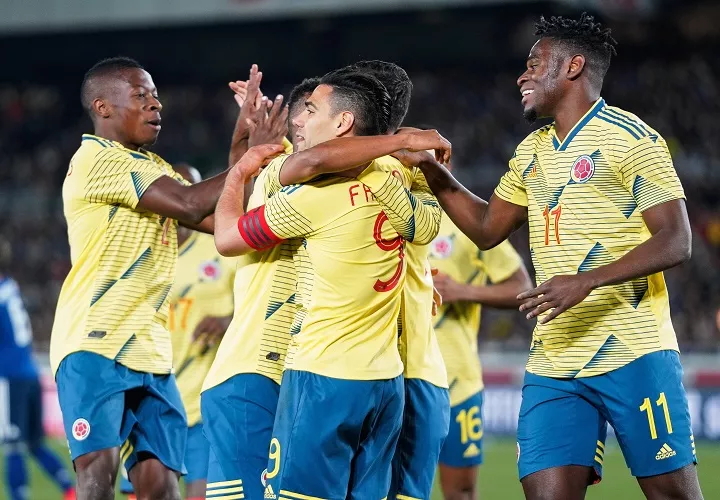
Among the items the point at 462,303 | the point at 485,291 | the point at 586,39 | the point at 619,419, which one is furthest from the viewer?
the point at 462,303

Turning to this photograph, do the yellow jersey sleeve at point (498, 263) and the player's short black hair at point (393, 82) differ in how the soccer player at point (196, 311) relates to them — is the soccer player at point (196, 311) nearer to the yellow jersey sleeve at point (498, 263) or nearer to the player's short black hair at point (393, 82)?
the yellow jersey sleeve at point (498, 263)

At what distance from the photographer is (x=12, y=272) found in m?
22.9

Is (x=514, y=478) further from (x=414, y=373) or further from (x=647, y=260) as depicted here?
(x=647, y=260)

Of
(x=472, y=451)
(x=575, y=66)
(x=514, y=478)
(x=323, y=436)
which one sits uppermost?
(x=575, y=66)

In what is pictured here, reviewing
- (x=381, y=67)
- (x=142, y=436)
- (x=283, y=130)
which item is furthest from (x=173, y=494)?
(x=381, y=67)

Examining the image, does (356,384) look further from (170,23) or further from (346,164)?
(170,23)

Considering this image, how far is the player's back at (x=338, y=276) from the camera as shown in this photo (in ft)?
15.0

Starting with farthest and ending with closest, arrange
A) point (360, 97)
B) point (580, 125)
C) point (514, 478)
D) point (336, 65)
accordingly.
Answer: point (336, 65) → point (514, 478) → point (580, 125) → point (360, 97)

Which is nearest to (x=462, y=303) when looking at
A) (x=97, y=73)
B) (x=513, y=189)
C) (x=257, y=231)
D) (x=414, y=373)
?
(x=513, y=189)

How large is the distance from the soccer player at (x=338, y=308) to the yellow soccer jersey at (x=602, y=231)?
0.66 meters

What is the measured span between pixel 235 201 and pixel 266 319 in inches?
21.1

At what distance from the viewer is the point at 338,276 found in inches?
179

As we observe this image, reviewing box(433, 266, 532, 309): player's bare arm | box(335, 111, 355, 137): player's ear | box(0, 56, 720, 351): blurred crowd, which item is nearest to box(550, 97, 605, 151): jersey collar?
box(335, 111, 355, 137): player's ear

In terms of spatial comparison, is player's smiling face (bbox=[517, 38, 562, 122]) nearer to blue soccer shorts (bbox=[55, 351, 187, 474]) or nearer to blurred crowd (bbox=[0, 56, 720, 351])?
blue soccer shorts (bbox=[55, 351, 187, 474])
